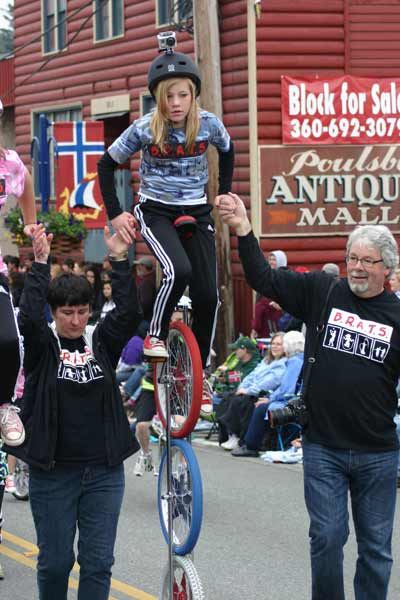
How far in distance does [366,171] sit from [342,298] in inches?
552

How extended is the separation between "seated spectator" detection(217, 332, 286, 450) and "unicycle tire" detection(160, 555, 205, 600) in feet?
23.5

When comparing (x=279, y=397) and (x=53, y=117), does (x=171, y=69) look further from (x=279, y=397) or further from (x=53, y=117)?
(x=53, y=117)

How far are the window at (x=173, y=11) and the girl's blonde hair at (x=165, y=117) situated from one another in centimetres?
1401

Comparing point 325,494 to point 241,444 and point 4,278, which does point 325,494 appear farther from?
point 241,444

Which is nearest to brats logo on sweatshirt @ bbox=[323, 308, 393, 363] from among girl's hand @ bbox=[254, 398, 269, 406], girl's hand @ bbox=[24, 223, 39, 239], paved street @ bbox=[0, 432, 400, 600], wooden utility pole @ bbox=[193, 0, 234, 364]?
girl's hand @ bbox=[24, 223, 39, 239]

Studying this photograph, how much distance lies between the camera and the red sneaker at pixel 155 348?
6.89 metres

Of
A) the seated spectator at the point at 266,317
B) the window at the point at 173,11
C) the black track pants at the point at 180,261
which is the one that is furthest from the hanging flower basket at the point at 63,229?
the black track pants at the point at 180,261

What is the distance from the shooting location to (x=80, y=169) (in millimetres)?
20047

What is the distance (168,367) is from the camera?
727 cm

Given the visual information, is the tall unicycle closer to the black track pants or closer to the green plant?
the black track pants

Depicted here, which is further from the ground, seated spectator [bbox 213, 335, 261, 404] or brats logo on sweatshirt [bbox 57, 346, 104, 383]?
brats logo on sweatshirt [bbox 57, 346, 104, 383]

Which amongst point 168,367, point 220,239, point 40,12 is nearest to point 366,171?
point 220,239

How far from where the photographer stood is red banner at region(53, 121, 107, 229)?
19875 mm

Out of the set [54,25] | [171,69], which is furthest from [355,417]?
[54,25]
